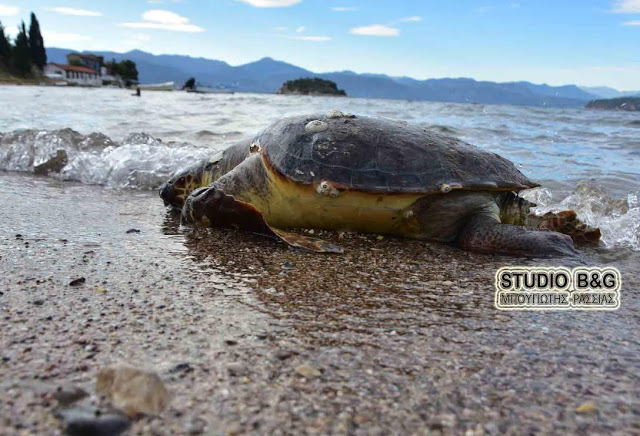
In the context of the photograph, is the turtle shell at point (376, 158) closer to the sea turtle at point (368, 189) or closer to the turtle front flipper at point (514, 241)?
the sea turtle at point (368, 189)

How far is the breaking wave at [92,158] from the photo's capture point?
5648mm

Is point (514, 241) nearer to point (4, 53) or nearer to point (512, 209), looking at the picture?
point (512, 209)

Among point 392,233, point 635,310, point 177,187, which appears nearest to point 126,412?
point 635,310

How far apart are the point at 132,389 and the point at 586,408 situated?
1287 millimetres

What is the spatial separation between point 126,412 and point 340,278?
145 cm

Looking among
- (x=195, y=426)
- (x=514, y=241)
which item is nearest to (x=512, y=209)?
(x=514, y=241)

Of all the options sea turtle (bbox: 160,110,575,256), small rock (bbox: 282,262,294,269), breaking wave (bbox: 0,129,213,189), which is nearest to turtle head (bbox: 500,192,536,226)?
sea turtle (bbox: 160,110,575,256)

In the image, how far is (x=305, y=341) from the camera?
1.80 metres

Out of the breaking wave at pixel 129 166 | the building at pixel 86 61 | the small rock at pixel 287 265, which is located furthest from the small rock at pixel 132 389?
the building at pixel 86 61

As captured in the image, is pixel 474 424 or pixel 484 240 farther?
pixel 484 240

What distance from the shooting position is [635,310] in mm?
2314

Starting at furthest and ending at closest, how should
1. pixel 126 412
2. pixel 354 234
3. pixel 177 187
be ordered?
pixel 177 187, pixel 354 234, pixel 126 412

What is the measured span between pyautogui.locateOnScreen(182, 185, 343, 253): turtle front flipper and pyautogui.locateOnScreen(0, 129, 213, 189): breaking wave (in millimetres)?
2246

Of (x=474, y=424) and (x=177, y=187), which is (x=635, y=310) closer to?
(x=474, y=424)
